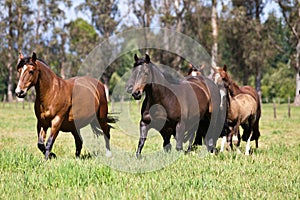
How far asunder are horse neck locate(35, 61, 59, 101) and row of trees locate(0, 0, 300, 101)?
28.5 meters

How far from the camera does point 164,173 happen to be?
6.18m

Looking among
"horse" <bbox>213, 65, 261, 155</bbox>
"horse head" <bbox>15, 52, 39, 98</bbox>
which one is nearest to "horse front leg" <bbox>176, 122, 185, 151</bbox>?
"horse" <bbox>213, 65, 261, 155</bbox>

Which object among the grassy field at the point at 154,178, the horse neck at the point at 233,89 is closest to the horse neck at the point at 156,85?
the grassy field at the point at 154,178

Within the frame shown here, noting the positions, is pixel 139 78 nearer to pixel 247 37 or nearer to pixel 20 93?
pixel 20 93

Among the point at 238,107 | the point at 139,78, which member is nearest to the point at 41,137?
the point at 139,78

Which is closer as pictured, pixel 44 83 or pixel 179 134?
pixel 44 83

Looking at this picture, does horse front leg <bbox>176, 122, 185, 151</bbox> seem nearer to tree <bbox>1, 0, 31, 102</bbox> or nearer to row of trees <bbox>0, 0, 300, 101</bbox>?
row of trees <bbox>0, 0, 300, 101</bbox>

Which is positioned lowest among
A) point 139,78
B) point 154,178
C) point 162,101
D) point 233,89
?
point 154,178

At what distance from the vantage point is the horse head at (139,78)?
711 centimetres

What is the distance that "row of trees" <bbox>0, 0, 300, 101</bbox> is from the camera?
40.9 meters

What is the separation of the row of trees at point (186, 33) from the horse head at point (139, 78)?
1103 inches

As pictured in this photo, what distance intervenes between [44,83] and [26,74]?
523 millimetres

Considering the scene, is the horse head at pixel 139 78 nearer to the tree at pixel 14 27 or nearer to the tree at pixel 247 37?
the tree at pixel 247 37

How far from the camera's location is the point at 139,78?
7.23 m
